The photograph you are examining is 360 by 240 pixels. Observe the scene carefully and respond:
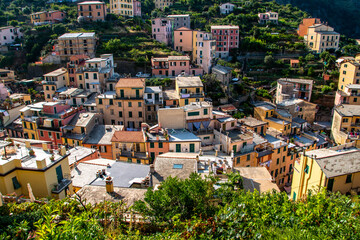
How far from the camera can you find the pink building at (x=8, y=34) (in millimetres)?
71938

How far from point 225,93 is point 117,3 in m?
48.8

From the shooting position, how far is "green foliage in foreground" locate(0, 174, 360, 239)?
1203cm

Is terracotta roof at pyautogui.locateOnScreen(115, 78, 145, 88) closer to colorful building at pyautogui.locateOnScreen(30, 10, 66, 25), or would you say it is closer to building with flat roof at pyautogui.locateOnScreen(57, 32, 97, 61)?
building with flat roof at pyautogui.locateOnScreen(57, 32, 97, 61)

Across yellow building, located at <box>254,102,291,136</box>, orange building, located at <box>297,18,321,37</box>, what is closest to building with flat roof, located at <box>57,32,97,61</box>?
yellow building, located at <box>254,102,291,136</box>

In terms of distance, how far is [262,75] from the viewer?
65188 mm

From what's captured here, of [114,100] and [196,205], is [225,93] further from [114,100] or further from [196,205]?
[196,205]

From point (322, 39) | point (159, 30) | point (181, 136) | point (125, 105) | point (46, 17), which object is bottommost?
point (181, 136)

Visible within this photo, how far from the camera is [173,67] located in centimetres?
5622

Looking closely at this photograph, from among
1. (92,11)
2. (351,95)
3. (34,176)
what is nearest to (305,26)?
(351,95)

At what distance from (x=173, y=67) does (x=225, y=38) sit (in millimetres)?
22322

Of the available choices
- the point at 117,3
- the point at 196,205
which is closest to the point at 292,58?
the point at 117,3

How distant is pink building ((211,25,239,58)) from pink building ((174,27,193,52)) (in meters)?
7.41

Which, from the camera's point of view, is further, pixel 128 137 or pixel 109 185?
pixel 128 137

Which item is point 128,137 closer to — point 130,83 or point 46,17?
point 130,83
